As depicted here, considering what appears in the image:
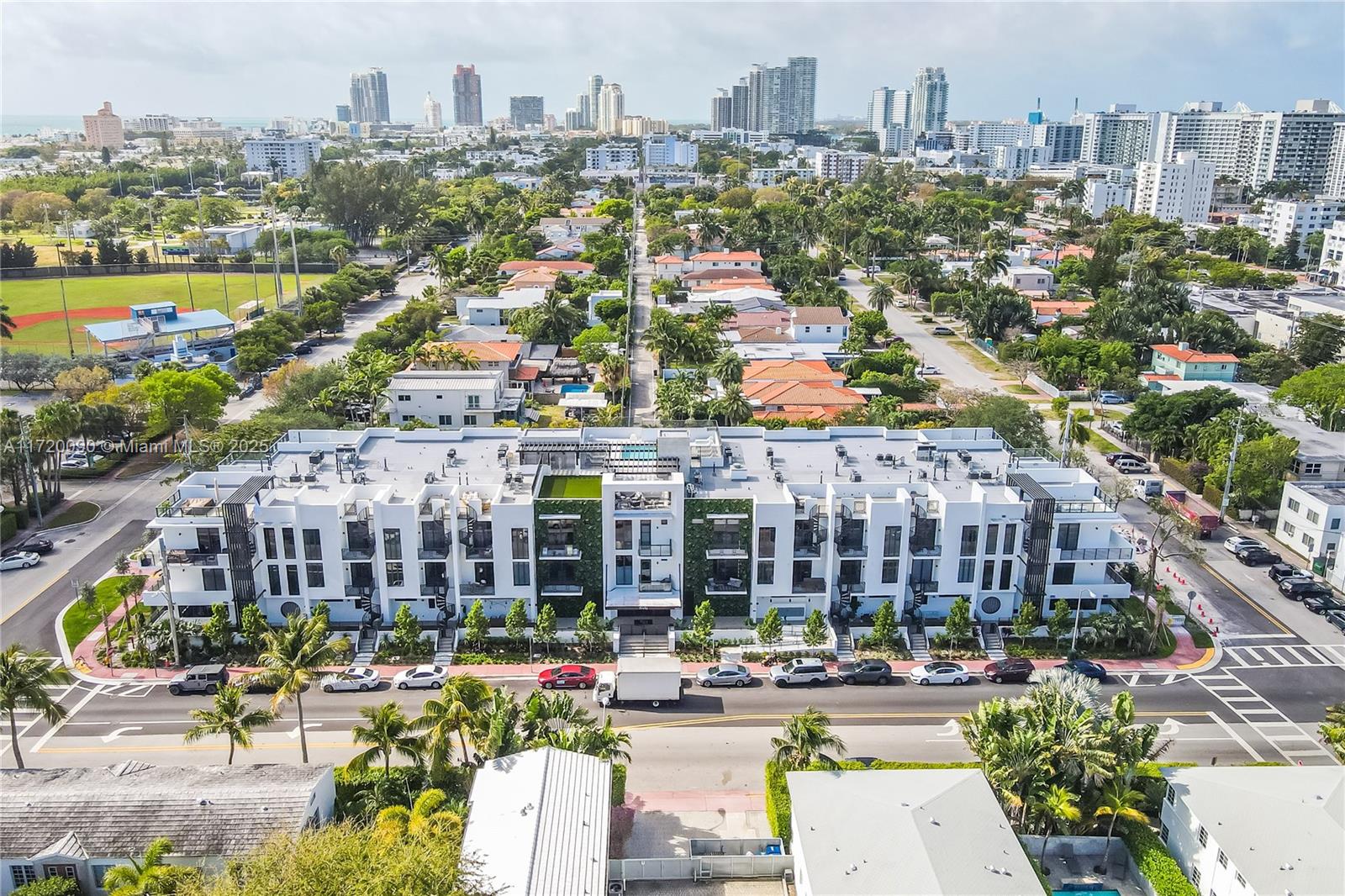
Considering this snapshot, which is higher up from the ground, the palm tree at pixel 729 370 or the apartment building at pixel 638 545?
the palm tree at pixel 729 370

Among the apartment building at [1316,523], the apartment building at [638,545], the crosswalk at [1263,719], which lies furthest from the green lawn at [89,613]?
the apartment building at [1316,523]

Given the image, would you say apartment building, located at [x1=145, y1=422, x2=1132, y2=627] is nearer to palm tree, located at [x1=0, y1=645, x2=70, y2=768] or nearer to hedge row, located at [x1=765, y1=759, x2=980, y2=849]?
palm tree, located at [x1=0, y1=645, x2=70, y2=768]

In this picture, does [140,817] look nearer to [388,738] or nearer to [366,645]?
[388,738]

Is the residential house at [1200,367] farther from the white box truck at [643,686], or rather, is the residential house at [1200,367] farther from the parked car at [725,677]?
the white box truck at [643,686]

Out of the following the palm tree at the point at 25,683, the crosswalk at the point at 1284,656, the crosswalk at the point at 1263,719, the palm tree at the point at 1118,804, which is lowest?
the crosswalk at the point at 1263,719

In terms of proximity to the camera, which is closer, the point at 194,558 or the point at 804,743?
the point at 804,743

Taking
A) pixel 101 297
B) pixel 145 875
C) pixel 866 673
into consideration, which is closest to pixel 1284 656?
pixel 866 673
